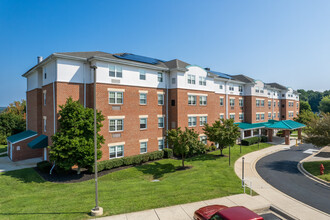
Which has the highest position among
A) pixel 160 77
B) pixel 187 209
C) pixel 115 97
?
pixel 160 77

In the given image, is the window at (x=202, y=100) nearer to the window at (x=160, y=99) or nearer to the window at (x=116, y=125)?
the window at (x=160, y=99)

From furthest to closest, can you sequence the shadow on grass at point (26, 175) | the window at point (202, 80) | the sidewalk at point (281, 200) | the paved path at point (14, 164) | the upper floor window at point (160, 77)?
the window at point (202, 80)
the upper floor window at point (160, 77)
the paved path at point (14, 164)
the shadow on grass at point (26, 175)
the sidewalk at point (281, 200)

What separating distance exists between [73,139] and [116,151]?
6.41 metres

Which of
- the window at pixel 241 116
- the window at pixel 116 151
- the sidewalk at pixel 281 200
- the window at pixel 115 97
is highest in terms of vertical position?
the window at pixel 115 97

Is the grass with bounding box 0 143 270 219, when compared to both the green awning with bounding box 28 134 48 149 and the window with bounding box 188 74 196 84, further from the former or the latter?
the window with bounding box 188 74 196 84

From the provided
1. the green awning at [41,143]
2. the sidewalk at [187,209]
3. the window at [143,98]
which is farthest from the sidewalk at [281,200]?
the green awning at [41,143]

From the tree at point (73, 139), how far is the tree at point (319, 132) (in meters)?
23.8

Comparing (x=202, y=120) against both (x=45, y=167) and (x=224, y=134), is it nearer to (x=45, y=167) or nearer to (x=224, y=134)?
(x=224, y=134)

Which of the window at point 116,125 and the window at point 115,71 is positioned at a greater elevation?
the window at point 115,71

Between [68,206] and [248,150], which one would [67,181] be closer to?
[68,206]

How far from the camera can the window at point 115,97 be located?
22.7m

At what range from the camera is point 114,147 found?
2302 cm

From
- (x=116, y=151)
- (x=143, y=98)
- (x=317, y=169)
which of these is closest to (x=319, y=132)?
(x=317, y=169)

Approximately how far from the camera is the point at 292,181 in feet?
58.9
